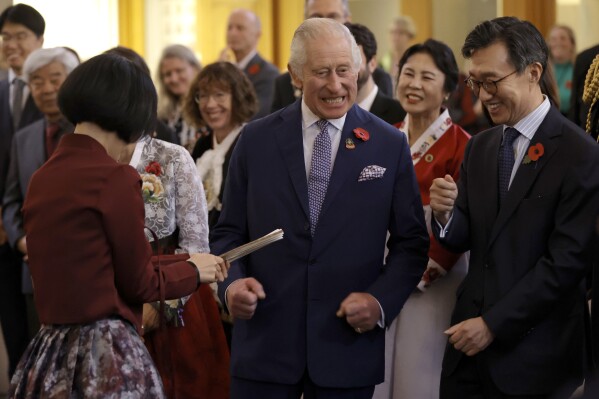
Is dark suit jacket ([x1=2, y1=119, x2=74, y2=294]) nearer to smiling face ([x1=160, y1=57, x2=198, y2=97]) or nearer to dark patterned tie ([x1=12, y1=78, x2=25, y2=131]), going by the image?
dark patterned tie ([x1=12, y1=78, x2=25, y2=131])

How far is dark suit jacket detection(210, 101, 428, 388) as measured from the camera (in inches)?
121

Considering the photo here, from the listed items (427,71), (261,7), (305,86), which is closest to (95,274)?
(305,86)

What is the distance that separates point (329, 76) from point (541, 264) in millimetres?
805

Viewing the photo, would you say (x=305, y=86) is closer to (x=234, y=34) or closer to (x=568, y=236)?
(x=568, y=236)

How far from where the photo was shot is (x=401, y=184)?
3141 mm

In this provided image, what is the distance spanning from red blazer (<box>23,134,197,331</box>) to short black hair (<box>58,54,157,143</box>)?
0.07 m

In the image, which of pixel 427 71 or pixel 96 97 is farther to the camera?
pixel 427 71

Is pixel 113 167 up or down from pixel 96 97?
down

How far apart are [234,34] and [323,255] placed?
4.06 meters

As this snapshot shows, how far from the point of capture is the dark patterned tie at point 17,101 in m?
5.37

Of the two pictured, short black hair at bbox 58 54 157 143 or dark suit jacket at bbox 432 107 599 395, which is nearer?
short black hair at bbox 58 54 157 143

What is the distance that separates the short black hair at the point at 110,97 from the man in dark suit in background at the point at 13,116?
8.13 feet

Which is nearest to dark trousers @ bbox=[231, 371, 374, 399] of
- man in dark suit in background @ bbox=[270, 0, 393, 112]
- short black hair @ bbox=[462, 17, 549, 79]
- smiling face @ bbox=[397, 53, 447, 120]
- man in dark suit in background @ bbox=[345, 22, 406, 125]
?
short black hair @ bbox=[462, 17, 549, 79]

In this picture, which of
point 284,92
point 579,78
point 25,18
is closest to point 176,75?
point 25,18
